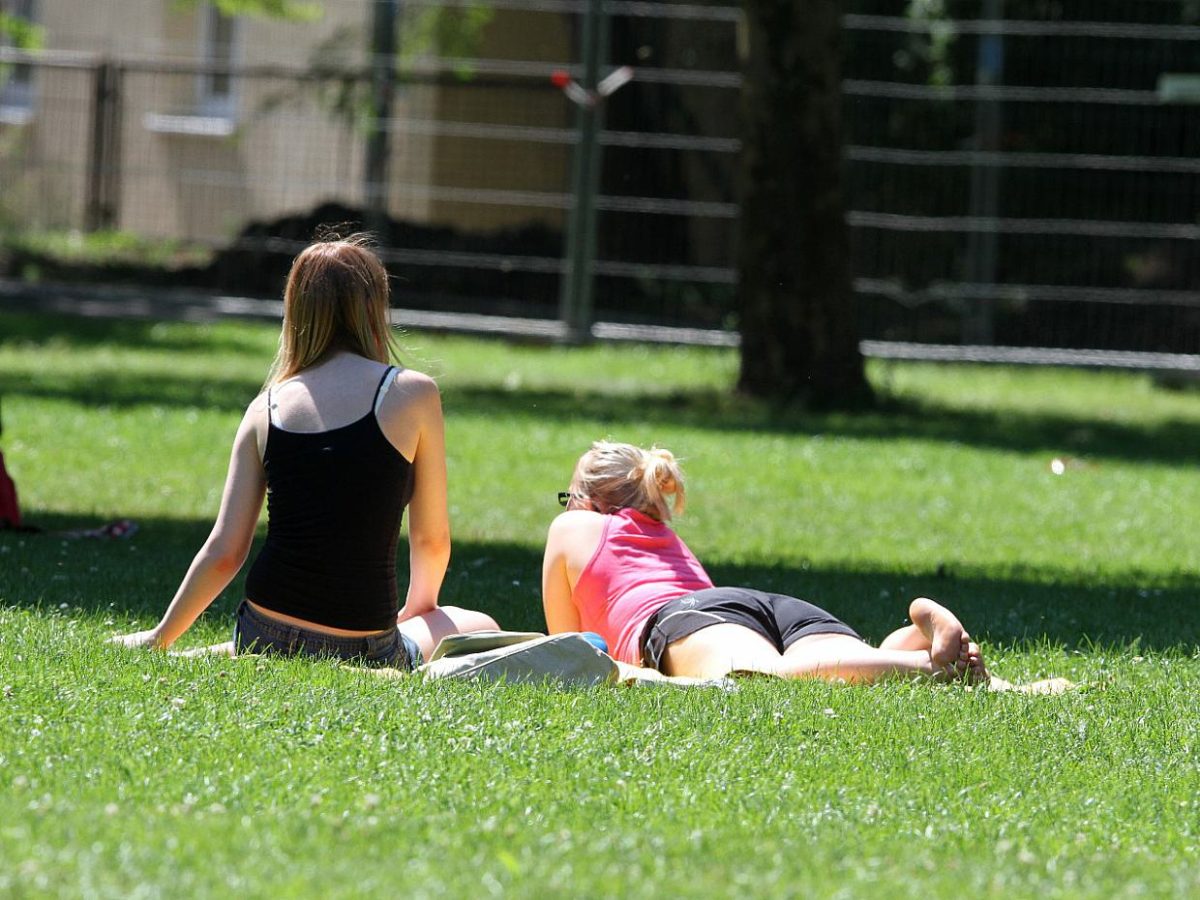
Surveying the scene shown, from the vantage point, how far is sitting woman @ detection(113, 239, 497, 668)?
4801mm

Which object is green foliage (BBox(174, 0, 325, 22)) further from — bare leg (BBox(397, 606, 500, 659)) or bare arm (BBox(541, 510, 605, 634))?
bare leg (BBox(397, 606, 500, 659))

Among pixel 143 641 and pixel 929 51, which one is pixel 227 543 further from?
pixel 929 51

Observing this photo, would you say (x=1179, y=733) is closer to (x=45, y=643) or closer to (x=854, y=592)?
(x=854, y=592)

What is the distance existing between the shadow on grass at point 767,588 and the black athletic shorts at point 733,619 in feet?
2.71

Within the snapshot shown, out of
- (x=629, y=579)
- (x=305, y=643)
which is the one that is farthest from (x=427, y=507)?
(x=629, y=579)

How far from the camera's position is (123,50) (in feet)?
70.3

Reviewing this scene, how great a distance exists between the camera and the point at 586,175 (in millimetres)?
15641

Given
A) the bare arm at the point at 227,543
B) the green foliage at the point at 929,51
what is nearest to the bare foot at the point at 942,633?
the bare arm at the point at 227,543

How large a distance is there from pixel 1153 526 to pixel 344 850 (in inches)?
258

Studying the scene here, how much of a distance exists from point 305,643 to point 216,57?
17.3m

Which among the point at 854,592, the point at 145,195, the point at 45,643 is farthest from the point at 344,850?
the point at 145,195

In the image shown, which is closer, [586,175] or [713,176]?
[586,175]

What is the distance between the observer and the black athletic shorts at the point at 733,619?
5203mm

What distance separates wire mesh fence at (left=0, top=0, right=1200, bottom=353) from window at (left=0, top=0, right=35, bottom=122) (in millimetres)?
3365
